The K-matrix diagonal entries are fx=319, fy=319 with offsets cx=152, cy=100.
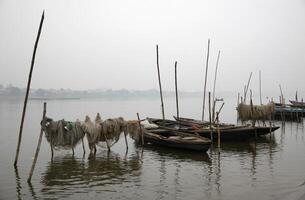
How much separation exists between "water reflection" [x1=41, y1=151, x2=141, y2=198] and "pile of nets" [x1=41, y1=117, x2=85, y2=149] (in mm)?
842

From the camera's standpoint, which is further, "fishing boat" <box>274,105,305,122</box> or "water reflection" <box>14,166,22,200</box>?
"fishing boat" <box>274,105,305,122</box>

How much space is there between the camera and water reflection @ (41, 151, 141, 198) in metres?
11.1

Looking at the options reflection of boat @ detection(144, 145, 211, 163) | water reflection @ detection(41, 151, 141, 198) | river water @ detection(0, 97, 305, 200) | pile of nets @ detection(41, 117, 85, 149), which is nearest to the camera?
river water @ detection(0, 97, 305, 200)


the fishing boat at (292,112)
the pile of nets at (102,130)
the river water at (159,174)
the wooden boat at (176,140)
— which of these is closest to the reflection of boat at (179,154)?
the river water at (159,174)

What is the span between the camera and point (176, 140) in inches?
688

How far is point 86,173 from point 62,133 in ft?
10.2

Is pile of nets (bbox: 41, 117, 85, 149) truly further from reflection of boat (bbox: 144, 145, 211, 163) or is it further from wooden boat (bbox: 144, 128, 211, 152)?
wooden boat (bbox: 144, 128, 211, 152)

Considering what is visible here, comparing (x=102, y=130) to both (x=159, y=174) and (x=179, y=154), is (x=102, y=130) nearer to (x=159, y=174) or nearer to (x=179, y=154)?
(x=179, y=154)

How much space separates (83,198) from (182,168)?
17.5 feet

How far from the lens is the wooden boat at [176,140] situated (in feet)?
54.6

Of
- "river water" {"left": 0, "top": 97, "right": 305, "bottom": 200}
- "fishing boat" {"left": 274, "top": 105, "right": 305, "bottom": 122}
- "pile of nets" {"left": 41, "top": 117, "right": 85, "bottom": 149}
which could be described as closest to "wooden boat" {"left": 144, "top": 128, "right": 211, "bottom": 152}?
"river water" {"left": 0, "top": 97, "right": 305, "bottom": 200}

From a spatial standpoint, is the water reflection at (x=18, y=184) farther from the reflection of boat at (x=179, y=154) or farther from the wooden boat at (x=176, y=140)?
the wooden boat at (x=176, y=140)

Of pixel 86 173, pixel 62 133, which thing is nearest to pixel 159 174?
pixel 86 173

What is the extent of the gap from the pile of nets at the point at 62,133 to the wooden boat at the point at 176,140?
4.76 m
